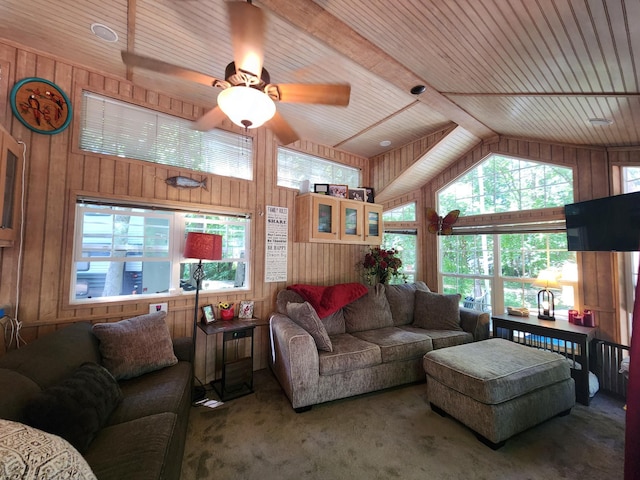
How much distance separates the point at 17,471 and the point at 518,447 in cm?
274

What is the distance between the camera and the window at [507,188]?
126 inches

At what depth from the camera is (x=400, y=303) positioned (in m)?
3.63

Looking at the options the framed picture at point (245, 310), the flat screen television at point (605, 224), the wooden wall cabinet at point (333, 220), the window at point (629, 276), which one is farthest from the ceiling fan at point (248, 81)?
the window at point (629, 276)

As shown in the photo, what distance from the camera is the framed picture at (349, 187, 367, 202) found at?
12.4 feet

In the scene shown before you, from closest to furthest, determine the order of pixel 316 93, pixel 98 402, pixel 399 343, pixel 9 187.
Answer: pixel 98 402 < pixel 316 93 < pixel 9 187 < pixel 399 343

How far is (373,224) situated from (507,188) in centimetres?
186

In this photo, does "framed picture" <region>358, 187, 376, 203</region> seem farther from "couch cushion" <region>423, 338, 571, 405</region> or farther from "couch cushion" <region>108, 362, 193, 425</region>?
"couch cushion" <region>108, 362, 193, 425</region>

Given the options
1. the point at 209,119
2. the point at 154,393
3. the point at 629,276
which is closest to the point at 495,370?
the point at 629,276

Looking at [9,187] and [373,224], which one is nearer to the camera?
[9,187]

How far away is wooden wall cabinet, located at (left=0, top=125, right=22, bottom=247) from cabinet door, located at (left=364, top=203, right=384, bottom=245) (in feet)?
11.2

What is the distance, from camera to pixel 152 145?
2654 millimetres

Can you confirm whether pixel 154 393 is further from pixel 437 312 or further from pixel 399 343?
pixel 437 312

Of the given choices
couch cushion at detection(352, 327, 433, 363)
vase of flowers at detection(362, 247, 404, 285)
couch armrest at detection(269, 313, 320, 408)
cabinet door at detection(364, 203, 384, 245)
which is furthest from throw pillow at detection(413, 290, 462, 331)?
couch armrest at detection(269, 313, 320, 408)

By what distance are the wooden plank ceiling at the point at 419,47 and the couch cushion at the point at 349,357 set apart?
8.25 feet
